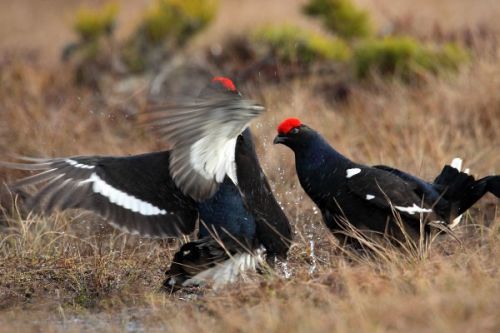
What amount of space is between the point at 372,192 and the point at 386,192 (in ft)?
0.25

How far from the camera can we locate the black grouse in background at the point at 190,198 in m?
4.21

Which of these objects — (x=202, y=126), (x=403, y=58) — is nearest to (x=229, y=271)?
(x=202, y=126)

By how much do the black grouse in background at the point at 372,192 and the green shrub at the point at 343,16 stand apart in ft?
15.4

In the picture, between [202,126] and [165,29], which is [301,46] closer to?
[165,29]

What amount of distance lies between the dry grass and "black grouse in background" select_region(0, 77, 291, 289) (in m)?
0.19

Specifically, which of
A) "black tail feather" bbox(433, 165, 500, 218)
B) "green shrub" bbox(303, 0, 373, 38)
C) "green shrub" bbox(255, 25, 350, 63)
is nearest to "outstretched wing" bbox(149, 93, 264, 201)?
"black tail feather" bbox(433, 165, 500, 218)

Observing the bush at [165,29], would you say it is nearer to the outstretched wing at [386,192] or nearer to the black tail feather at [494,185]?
the outstretched wing at [386,192]

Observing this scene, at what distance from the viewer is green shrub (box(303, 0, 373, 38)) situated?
917cm

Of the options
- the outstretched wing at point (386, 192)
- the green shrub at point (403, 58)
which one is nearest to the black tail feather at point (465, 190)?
the outstretched wing at point (386, 192)

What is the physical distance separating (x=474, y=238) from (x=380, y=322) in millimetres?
2079

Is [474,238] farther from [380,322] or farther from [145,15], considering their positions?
[145,15]

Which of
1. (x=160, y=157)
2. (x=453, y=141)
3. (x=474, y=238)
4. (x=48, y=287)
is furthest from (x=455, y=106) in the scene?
(x=48, y=287)

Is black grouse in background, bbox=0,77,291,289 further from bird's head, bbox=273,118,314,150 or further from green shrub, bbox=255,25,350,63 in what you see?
green shrub, bbox=255,25,350,63

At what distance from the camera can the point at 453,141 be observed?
22.0 feet
